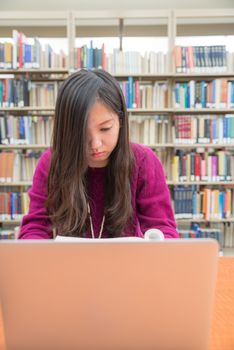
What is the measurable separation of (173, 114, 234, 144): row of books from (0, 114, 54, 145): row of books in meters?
1.11

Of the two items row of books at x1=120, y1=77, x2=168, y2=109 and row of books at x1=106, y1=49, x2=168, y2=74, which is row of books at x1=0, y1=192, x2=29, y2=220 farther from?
row of books at x1=106, y1=49, x2=168, y2=74

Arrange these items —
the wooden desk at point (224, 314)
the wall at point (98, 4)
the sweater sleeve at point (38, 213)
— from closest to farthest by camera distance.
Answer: the wooden desk at point (224, 314) → the sweater sleeve at point (38, 213) → the wall at point (98, 4)

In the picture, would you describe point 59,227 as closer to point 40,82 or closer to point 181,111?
point 181,111

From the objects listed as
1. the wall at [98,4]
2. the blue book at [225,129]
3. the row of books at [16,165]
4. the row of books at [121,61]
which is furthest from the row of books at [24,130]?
the wall at [98,4]

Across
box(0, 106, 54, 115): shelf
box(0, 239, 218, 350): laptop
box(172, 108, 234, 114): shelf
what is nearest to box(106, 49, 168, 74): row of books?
box(172, 108, 234, 114): shelf

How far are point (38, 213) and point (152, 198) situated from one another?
1.19ft

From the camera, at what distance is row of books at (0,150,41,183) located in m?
2.91

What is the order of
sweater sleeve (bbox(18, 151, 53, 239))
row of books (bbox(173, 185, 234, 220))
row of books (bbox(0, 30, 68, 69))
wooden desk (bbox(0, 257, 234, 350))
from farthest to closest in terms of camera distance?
1. row of books (bbox(173, 185, 234, 220))
2. row of books (bbox(0, 30, 68, 69))
3. sweater sleeve (bbox(18, 151, 53, 239))
4. wooden desk (bbox(0, 257, 234, 350))

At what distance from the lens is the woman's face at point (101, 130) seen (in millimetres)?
848

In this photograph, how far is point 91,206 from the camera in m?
1.09

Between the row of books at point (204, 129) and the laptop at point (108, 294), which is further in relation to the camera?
the row of books at point (204, 129)

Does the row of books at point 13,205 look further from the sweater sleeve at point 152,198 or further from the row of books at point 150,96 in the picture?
the sweater sleeve at point 152,198

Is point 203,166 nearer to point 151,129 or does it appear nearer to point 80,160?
point 151,129

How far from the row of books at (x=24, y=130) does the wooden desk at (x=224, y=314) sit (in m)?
2.25
